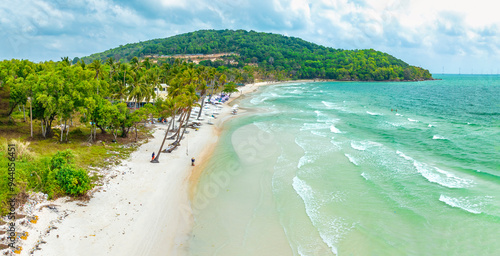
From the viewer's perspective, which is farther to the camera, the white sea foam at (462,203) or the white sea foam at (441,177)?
the white sea foam at (441,177)

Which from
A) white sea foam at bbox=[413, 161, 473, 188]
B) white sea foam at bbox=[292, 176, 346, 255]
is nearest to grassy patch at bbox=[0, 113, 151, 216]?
white sea foam at bbox=[292, 176, 346, 255]

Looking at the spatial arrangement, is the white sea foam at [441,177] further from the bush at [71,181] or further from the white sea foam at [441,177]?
the bush at [71,181]

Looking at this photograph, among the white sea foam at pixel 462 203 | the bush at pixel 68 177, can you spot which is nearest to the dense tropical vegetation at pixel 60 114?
the bush at pixel 68 177

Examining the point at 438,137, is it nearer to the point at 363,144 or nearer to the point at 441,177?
the point at 363,144

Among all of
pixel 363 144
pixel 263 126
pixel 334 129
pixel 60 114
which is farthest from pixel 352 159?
pixel 60 114

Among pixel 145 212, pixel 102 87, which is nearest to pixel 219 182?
pixel 145 212

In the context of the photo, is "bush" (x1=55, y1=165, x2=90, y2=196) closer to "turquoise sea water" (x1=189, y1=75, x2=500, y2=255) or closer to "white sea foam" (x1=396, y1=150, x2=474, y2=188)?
"turquoise sea water" (x1=189, y1=75, x2=500, y2=255)
